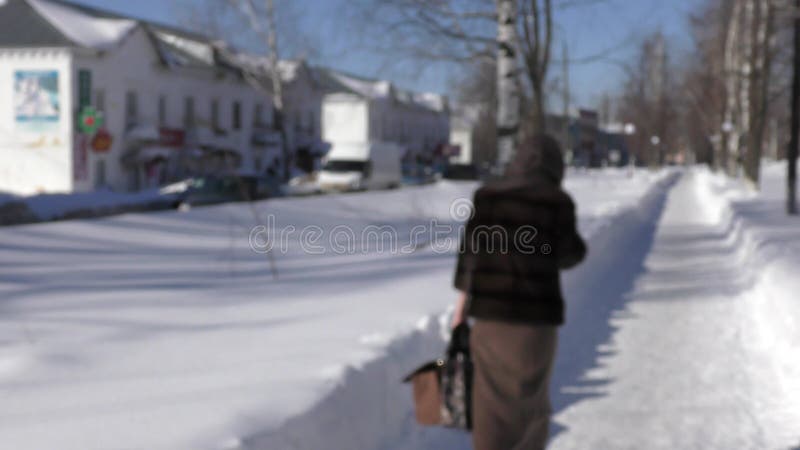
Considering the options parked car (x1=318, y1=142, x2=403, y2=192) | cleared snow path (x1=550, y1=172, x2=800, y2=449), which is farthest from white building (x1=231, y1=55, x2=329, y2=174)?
cleared snow path (x1=550, y1=172, x2=800, y2=449)

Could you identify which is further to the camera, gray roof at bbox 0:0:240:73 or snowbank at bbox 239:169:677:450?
gray roof at bbox 0:0:240:73

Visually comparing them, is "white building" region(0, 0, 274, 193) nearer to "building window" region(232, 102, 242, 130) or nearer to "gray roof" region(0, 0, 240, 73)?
"gray roof" region(0, 0, 240, 73)

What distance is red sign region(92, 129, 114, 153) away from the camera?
3522cm

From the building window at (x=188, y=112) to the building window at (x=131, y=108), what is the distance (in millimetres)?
4163

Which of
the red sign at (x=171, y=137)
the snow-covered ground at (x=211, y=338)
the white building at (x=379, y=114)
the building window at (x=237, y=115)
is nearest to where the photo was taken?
the snow-covered ground at (x=211, y=338)

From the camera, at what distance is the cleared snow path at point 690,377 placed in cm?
534

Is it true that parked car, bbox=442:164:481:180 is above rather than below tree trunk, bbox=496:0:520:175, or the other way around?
below

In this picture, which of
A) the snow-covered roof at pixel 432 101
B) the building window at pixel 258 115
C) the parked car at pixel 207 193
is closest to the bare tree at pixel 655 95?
the snow-covered roof at pixel 432 101

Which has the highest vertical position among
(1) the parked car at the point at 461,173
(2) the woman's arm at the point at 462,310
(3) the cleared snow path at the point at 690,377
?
(1) the parked car at the point at 461,173

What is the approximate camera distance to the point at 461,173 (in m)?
54.2

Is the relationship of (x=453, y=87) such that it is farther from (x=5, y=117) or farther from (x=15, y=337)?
(x=5, y=117)

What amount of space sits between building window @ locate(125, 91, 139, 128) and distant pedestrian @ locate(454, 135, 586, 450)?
3654 cm

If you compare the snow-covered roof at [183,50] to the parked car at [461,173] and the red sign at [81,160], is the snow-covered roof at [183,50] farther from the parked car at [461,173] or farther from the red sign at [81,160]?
the parked car at [461,173]

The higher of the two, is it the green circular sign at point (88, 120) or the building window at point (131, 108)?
the building window at point (131, 108)
